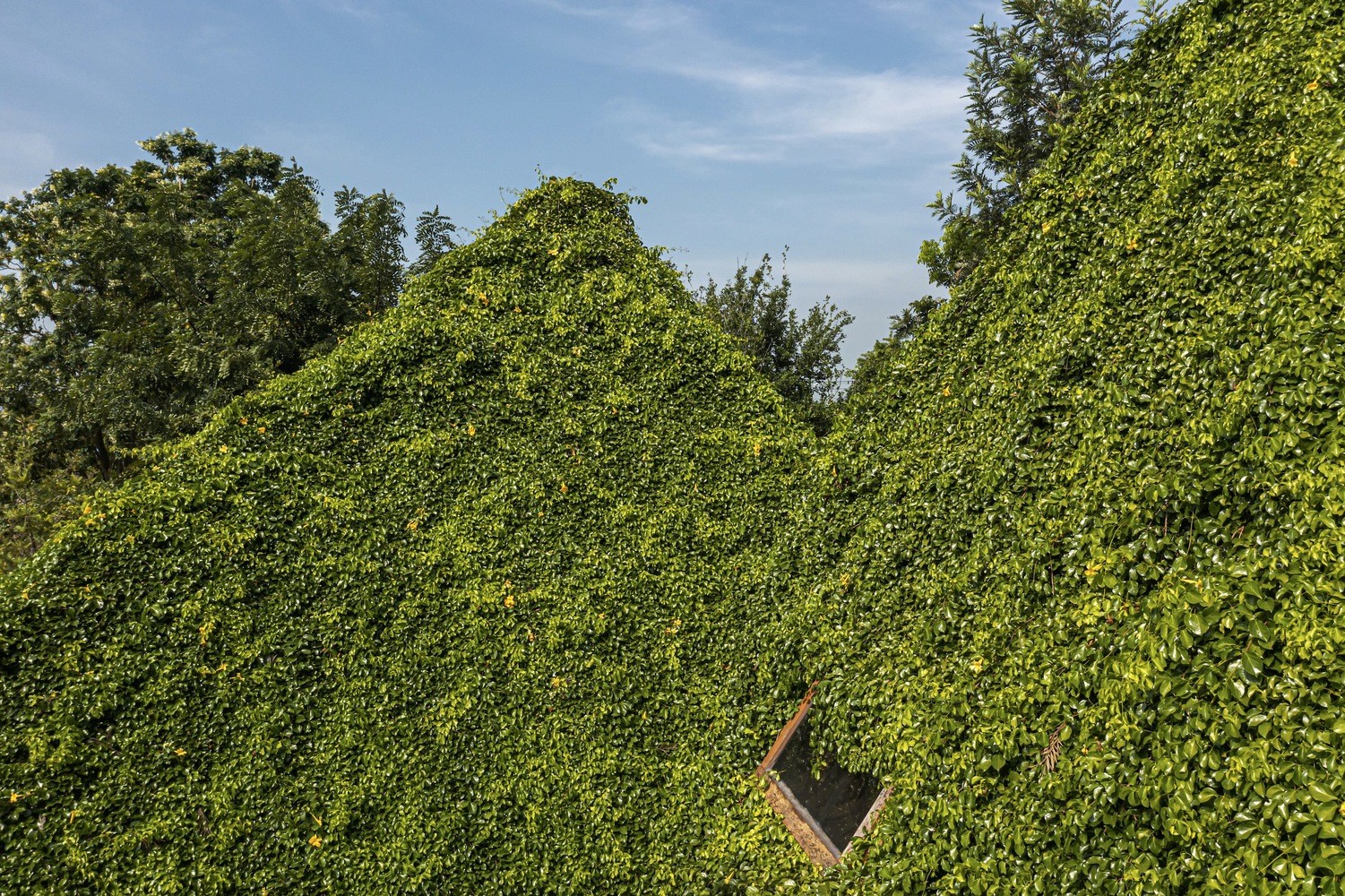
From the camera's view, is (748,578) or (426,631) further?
(748,578)

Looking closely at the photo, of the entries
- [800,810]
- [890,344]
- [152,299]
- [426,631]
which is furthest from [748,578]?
[152,299]

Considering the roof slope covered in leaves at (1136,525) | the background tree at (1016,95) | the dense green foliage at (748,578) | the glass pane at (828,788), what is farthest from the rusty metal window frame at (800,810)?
the background tree at (1016,95)

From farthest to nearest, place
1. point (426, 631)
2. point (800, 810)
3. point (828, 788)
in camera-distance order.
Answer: point (426, 631)
point (800, 810)
point (828, 788)

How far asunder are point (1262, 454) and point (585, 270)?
362 inches

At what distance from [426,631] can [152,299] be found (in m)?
21.2

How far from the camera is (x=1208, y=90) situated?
22.1ft

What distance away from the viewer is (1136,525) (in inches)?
211

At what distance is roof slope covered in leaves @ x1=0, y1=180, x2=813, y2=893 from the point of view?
790 cm

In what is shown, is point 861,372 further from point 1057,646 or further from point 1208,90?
A: point 1057,646

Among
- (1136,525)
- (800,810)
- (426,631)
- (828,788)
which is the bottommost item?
(800,810)

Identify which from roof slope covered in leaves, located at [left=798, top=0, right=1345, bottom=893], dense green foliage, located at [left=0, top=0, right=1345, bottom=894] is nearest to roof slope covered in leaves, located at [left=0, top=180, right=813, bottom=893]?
dense green foliage, located at [left=0, top=0, right=1345, bottom=894]

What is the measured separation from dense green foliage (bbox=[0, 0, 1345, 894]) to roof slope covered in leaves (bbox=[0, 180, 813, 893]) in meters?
0.05

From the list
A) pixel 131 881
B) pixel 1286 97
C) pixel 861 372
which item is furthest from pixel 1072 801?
pixel 861 372

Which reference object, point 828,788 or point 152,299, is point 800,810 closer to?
point 828,788
